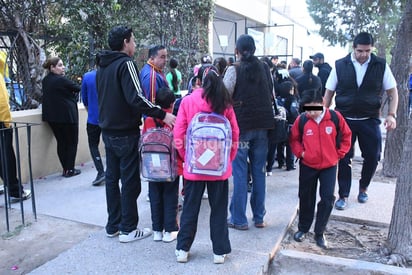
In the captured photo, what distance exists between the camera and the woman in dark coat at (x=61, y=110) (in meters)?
5.71

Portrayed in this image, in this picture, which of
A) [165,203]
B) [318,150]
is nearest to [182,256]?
[165,203]

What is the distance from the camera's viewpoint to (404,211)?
339 cm

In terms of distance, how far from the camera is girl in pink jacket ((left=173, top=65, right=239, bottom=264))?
3014mm

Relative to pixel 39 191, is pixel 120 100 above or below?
above

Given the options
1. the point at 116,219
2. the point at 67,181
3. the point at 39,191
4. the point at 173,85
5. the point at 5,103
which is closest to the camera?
the point at 116,219

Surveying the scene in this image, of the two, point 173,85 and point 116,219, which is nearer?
Answer: point 116,219

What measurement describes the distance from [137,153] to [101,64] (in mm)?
835

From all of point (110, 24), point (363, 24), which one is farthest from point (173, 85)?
point (363, 24)

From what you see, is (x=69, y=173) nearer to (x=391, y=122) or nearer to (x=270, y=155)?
(x=270, y=155)

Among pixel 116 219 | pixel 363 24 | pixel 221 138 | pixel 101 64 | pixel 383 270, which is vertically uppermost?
pixel 363 24

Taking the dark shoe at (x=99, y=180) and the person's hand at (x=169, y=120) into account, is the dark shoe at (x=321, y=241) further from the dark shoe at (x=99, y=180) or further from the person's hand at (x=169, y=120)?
the dark shoe at (x=99, y=180)

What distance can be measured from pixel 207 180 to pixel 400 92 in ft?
14.0

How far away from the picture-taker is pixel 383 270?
127 inches

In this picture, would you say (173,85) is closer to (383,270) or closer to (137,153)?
(137,153)
